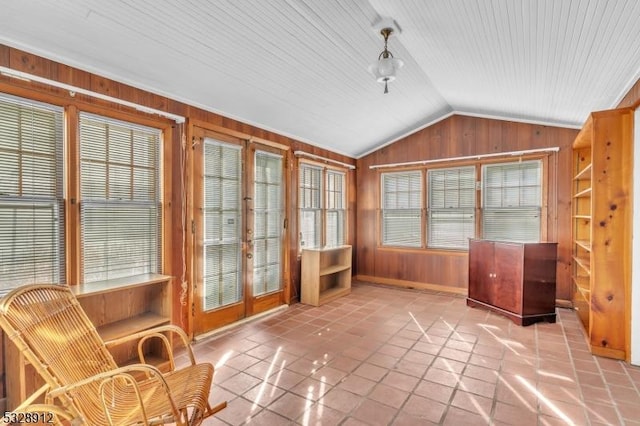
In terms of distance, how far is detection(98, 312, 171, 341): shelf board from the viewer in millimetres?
2416

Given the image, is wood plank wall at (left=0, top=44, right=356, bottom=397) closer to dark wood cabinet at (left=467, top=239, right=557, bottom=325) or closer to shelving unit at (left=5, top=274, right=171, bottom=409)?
shelving unit at (left=5, top=274, right=171, bottom=409)

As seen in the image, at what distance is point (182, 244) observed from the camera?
3.31 meters

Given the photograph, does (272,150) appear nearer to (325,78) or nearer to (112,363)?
(325,78)

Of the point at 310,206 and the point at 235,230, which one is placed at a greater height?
the point at 310,206

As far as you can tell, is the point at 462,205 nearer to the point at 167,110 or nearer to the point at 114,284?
the point at 167,110

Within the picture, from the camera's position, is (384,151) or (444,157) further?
(384,151)

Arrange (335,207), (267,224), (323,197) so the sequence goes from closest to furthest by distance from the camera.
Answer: (267,224), (323,197), (335,207)

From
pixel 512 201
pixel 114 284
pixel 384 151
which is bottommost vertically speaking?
pixel 114 284

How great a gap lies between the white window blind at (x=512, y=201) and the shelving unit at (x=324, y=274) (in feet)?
7.49

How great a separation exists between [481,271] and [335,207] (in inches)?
100

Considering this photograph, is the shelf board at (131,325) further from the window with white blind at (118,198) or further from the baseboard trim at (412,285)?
the baseboard trim at (412,285)

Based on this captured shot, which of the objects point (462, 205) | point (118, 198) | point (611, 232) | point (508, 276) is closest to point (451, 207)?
point (462, 205)

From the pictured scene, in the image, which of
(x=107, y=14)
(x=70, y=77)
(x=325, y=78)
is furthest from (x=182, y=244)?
(x=325, y=78)

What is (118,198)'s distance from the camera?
283 cm
